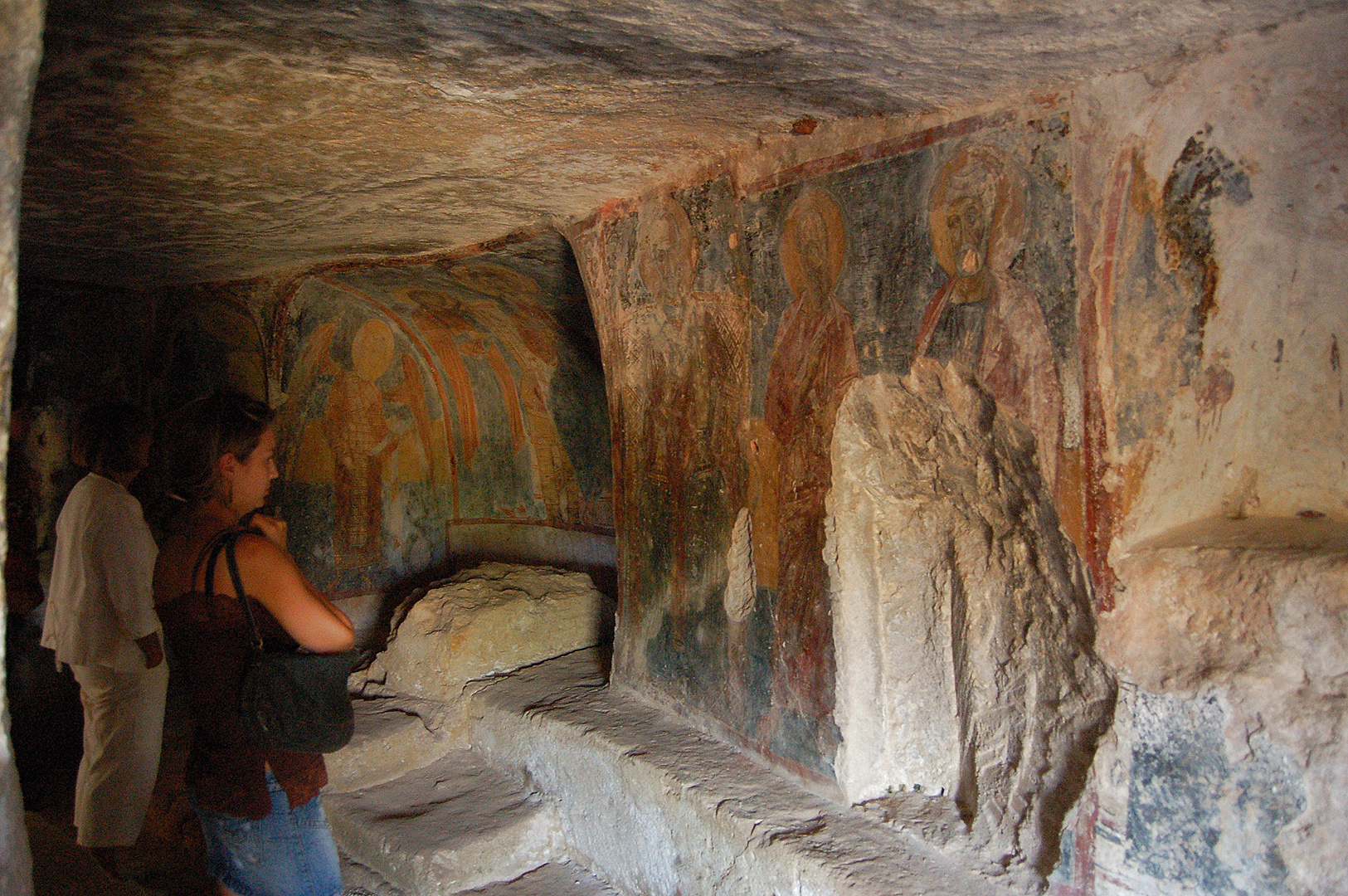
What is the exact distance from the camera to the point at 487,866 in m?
3.51

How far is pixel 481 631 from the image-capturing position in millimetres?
4492

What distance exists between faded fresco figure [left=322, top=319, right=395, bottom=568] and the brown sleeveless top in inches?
164

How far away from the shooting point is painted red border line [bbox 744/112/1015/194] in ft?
7.36

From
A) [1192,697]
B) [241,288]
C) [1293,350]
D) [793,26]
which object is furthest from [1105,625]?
[241,288]

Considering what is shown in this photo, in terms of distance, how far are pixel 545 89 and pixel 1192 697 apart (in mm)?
2130

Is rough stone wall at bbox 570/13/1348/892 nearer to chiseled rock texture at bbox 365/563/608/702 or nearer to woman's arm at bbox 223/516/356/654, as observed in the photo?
woman's arm at bbox 223/516/356/654

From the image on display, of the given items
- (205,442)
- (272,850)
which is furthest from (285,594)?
(272,850)

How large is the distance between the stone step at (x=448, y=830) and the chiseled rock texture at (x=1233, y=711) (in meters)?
2.35

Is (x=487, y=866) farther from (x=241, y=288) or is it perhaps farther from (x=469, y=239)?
(x=241, y=288)

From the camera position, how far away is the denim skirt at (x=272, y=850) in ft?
6.74

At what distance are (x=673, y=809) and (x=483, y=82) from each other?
7.72ft

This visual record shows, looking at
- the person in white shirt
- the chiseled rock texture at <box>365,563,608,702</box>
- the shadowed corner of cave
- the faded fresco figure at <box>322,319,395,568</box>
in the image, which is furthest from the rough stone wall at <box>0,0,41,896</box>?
the faded fresco figure at <box>322,319,395,568</box>

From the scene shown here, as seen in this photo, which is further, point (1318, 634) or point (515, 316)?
point (515, 316)

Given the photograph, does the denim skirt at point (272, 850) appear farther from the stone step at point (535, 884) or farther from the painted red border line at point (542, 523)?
the painted red border line at point (542, 523)
